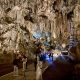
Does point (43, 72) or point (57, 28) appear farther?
point (57, 28)

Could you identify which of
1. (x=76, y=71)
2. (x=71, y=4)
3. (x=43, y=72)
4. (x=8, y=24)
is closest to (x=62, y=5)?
(x=71, y=4)

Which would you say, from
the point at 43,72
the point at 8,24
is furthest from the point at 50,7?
the point at 43,72

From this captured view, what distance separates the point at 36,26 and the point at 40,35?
1.46 m

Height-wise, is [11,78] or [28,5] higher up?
[28,5]

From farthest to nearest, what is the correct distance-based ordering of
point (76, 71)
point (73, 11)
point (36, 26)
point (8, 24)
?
point (73, 11) → point (36, 26) → point (8, 24) → point (76, 71)

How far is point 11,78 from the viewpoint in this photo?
1263cm

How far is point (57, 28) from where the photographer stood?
91.8 ft

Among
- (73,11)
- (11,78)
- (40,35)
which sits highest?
(73,11)

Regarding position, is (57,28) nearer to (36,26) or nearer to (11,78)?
(36,26)

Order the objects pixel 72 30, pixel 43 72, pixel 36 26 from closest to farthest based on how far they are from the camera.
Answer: pixel 43 72 < pixel 36 26 < pixel 72 30

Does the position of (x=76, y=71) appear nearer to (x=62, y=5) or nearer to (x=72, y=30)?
(x=62, y=5)

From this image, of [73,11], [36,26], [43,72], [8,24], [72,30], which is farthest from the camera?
[72,30]

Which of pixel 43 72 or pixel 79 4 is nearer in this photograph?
pixel 43 72

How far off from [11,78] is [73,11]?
15530 millimetres
